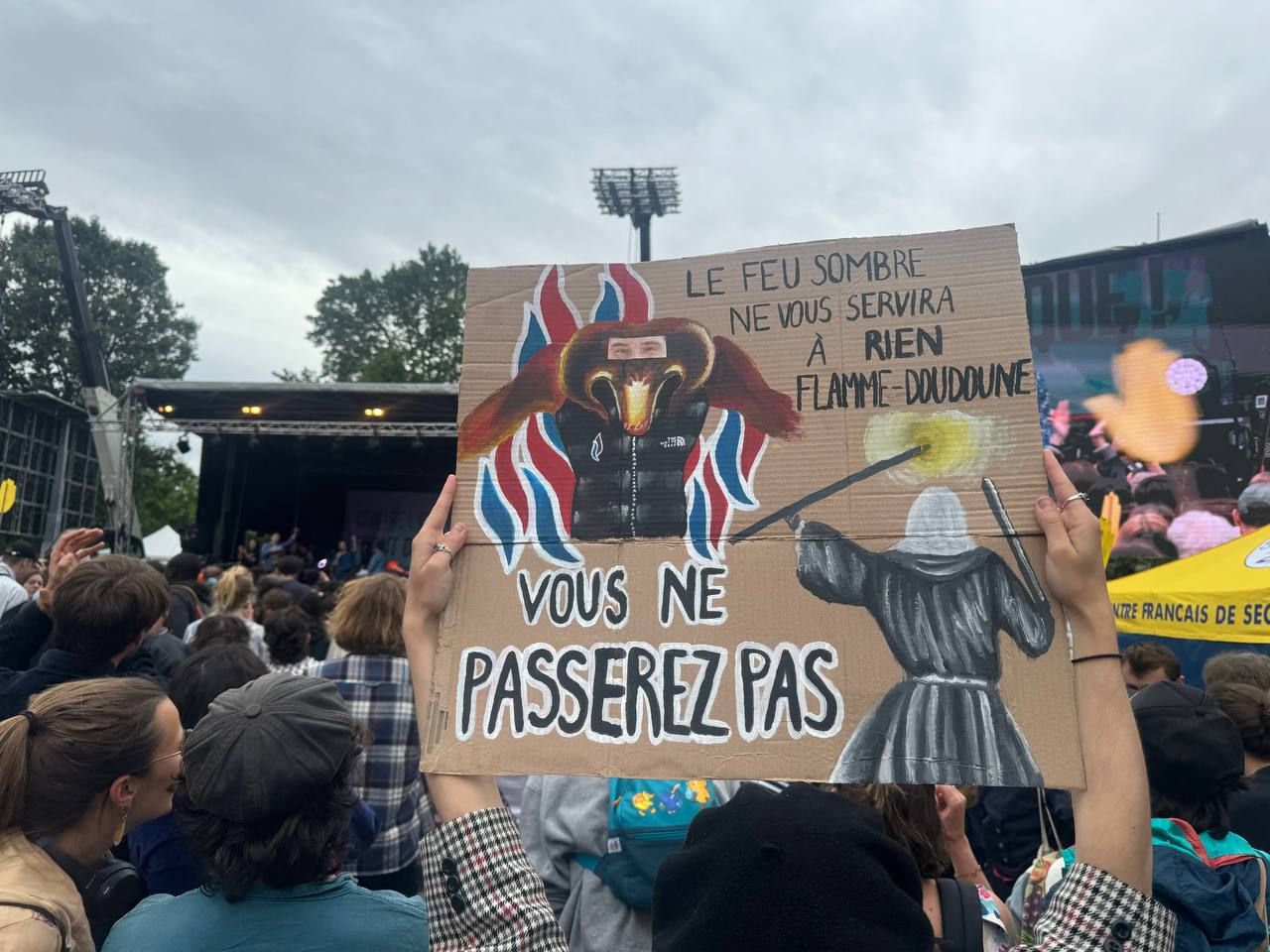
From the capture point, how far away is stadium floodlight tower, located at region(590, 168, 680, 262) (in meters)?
22.7

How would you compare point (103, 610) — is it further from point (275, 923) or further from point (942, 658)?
point (942, 658)

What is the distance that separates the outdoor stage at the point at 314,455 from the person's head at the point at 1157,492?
30.8ft

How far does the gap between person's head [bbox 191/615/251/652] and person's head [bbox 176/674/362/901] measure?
209 centimetres

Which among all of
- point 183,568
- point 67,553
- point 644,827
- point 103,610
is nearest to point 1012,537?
point 644,827

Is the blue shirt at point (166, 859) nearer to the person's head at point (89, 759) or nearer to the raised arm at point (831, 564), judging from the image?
the person's head at point (89, 759)

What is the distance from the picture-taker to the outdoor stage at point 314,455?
13.9 meters

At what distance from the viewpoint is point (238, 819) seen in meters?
1.34

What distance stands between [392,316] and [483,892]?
118ft

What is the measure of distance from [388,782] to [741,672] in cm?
163

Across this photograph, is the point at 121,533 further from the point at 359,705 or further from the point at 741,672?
the point at 741,672

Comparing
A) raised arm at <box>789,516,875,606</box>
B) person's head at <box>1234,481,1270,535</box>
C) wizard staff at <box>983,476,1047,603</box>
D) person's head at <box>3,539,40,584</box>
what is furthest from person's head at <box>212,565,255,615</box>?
person's head at <box>1234,481,1270,535</box>

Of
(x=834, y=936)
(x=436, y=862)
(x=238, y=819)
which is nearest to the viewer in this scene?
(x=834, y=936)

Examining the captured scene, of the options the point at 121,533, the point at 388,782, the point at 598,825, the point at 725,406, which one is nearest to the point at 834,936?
the point at 725,406

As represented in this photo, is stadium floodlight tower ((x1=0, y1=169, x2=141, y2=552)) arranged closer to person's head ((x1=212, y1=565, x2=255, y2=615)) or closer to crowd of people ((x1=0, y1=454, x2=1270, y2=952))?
person's head ((x1=212, y1=565, x2=255, y2=615))
